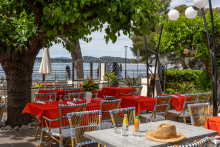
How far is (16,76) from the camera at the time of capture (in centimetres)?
557

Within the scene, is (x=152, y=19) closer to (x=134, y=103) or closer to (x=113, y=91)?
(x=134, y=103)

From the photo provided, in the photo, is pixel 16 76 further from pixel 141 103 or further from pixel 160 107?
pixel 160 107

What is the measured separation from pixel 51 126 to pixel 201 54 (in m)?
6.14

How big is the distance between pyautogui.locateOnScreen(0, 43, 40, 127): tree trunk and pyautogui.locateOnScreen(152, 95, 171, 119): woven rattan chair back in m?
3.15

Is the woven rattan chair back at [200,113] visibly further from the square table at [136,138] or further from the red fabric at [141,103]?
the red fabric at [141,103]

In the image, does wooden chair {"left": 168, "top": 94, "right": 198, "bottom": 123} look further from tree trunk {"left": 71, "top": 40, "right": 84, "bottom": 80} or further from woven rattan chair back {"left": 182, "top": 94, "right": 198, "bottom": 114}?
tree trunk {"left": 71, "top": 40, "right": 84, "bottom": 80}

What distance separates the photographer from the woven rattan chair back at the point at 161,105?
499cm

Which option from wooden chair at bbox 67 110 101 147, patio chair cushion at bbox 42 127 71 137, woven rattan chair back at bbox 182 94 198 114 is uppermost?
woven rattan chair back at bbox 182 94 198 114

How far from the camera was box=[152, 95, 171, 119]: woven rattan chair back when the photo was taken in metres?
4.99

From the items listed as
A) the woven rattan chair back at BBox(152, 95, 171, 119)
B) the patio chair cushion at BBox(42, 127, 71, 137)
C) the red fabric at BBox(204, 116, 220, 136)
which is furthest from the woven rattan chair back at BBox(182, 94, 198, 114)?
the patio chair cushion at BBox(42, 127, 71, 137)

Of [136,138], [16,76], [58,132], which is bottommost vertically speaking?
[58,132]

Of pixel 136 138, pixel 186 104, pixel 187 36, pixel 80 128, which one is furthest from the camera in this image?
pixel 187 36

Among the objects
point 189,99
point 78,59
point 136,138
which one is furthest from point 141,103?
point 78,59

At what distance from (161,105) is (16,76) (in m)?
3.52
